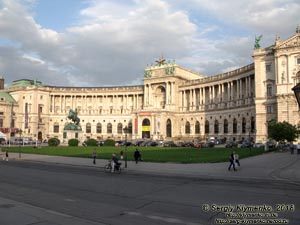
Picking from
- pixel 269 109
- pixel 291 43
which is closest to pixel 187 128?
pixel 269 109

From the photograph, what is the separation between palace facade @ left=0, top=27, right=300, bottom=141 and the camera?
282 feet

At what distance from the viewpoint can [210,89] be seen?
12325cm

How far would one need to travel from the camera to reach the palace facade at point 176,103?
85.9m

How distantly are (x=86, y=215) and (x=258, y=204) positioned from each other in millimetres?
8265

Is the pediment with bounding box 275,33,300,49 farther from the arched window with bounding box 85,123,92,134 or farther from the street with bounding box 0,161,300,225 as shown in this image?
the arched window with bounding box 85,123,92,134

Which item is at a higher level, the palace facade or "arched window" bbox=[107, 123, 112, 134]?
the palace facade

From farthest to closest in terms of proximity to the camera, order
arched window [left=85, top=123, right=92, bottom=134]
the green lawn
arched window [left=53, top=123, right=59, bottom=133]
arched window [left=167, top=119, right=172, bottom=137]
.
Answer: arched window [left=53, top=123, right=59, bottom=133] < arched window [left=85, top=123, right=92, bottom=134] < arched window [left=167, top=119, right=172, bottom=137] < the green lawn

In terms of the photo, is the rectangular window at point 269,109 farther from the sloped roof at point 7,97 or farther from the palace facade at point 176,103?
the sloped roof at point 7,97

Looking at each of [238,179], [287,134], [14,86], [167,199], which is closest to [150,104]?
[14,86]

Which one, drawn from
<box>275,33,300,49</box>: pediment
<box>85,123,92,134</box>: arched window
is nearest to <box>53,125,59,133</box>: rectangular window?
<box>85,123,92,134</box>: arched window

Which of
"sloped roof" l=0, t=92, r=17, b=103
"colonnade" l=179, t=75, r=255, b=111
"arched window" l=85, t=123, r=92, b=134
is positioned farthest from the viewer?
"arched window" l=85, t=123, r=92, b=134

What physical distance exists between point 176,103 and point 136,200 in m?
117

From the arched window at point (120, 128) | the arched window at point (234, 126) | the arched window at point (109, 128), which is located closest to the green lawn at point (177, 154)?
the arched window at point (234, 126)

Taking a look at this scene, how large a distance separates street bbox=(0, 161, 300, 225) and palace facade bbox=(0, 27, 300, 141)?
61.3 meters
